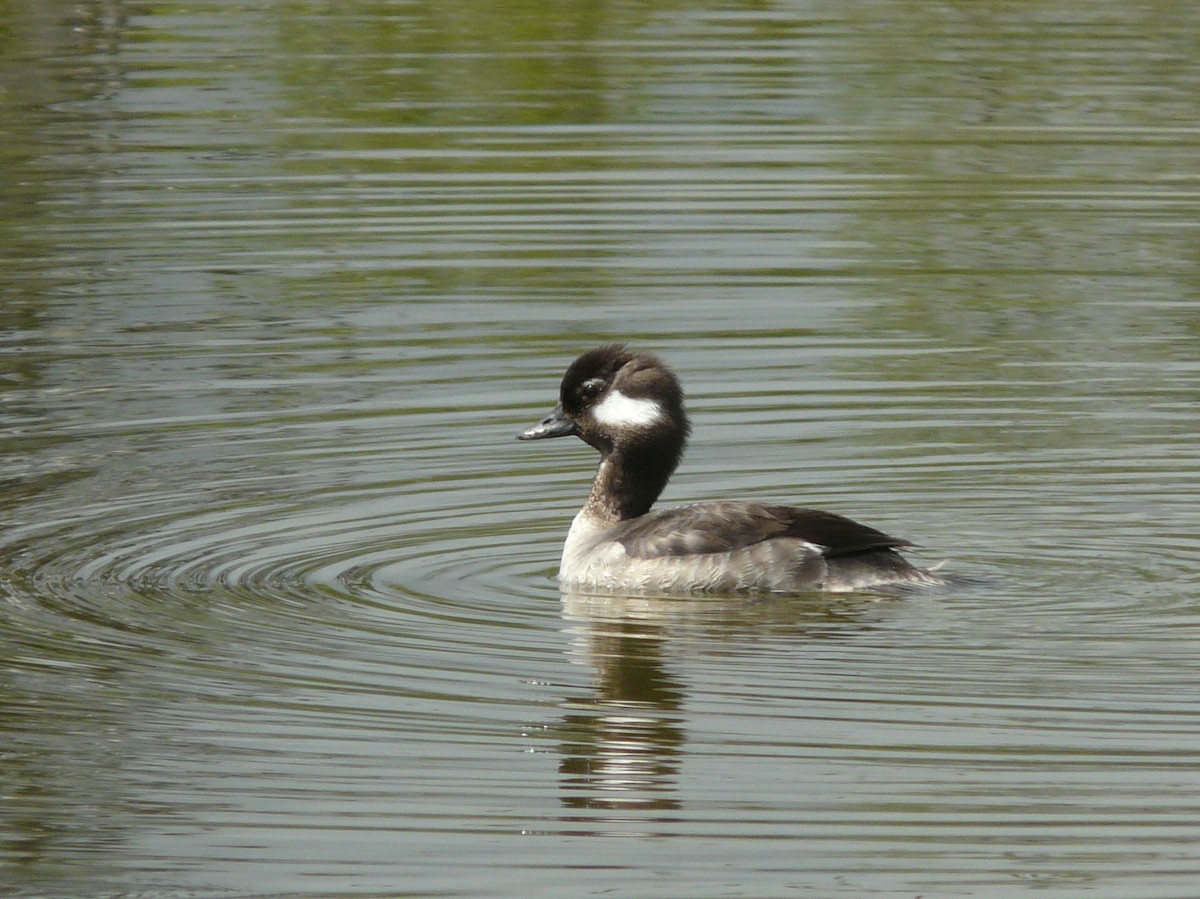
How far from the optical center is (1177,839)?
7352 millimetres

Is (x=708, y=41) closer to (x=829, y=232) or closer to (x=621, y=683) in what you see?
(x=829, y=232)

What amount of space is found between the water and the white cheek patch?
66cm

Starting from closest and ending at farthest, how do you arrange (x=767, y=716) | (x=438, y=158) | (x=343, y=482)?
(x=767, y=716)
(x=343, y=482)
(x=438, y=158)

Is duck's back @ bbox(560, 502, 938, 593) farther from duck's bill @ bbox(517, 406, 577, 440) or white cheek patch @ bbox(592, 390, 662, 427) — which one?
duck's bill @ bbox(517, 406, 577, 440)

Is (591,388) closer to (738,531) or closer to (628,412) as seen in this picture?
(628,412)

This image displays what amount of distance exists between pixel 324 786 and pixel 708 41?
19016 mm

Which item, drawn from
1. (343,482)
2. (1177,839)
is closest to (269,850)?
(1177,839)

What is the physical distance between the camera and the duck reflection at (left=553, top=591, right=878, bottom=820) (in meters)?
8.15

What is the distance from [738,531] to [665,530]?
1.14 feet

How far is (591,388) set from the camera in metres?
11.5

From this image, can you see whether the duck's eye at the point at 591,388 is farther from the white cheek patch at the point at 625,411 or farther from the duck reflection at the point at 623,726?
the duck reflection at the point at 623,726

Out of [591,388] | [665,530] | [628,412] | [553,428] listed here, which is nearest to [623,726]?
[665,530]

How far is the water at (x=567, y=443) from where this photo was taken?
7801 millimetres

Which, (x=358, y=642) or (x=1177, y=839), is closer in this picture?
(x=1177, y=839)
